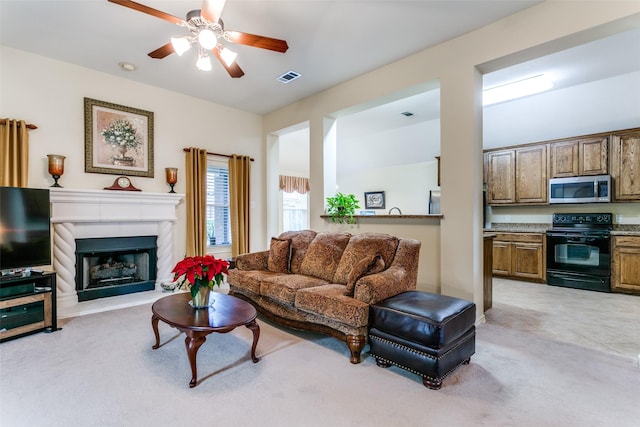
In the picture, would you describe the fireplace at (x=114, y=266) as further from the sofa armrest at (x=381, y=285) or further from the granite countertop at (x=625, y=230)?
the granite countertop at (x=625, y=230)

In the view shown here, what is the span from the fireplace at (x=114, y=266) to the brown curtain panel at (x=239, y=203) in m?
1.29

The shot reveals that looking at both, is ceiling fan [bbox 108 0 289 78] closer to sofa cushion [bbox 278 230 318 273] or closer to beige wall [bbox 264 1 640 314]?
beige wall [bbox 264 1 640 314]

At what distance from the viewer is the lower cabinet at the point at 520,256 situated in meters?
5.36

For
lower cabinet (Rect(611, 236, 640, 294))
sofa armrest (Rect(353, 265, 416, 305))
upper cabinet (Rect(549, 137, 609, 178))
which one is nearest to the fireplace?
sofa armrest (Rect(353, 265, 416, 305))

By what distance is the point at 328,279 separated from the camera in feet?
11.2

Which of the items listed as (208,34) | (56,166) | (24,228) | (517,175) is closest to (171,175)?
(56,166)

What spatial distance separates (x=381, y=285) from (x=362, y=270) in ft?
0.72

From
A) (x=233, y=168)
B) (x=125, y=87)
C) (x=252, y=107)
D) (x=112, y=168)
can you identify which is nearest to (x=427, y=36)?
(x=252, y=107)

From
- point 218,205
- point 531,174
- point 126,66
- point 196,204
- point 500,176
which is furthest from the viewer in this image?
point 500,176

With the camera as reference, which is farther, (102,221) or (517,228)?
(517,228)

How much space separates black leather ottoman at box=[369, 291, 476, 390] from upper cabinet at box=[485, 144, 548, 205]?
422cm

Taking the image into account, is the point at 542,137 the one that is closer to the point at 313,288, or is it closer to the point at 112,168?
the point at 313,288

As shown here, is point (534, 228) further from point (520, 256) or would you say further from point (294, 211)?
point (294, 211)

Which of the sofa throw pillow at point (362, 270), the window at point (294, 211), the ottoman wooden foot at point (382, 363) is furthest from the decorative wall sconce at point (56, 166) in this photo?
the window at point (294, 211)
